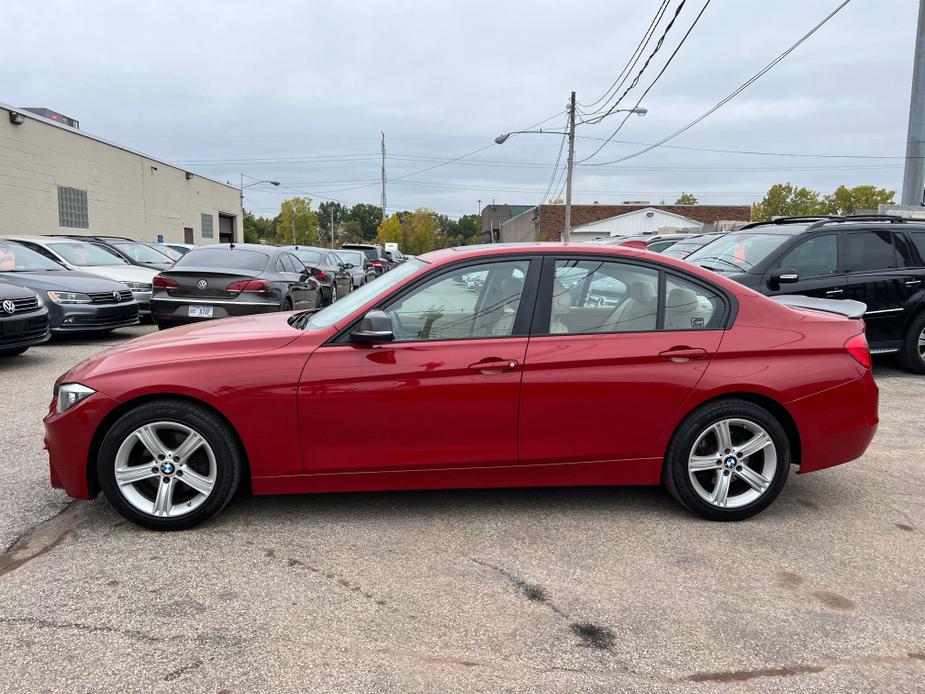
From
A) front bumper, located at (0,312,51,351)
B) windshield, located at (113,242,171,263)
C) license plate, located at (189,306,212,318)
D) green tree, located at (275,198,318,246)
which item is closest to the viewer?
front bumper, located at (0,312,51,351)

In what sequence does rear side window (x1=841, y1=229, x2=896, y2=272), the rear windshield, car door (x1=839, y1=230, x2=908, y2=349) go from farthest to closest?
the rear windshield
rear side window (x1=841, y1=229, x2=896, y2=272)
car door (x1=839, y1=230, x2=908, y2=349)

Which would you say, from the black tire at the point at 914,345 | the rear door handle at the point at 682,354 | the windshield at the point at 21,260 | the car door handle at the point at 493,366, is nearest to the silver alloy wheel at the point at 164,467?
the car door handle at the point at 493,366

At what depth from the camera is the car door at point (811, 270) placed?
779 centimetres

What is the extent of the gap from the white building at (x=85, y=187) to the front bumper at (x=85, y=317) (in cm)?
1499

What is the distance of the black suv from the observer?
7.86 m

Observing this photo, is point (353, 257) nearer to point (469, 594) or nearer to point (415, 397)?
point (415, 397)

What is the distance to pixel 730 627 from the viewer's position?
2.93 meters

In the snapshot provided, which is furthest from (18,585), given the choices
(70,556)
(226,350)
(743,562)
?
(743,562)

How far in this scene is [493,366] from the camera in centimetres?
374

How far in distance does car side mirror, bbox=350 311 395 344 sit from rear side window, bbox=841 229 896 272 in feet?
21.1

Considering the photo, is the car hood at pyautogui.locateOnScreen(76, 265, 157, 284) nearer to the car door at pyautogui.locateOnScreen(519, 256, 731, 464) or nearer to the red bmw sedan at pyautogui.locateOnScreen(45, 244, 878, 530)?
the red bmw sedan at pyautogui.locateOnScreen(45, 244, 878, 530)

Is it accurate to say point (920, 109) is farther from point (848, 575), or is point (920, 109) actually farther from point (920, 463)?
point (848, 575)

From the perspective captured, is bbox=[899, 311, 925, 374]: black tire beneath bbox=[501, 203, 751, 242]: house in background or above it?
beneath

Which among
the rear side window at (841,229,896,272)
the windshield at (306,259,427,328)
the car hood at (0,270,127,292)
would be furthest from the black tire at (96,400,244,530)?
the rear side window at (841,229,896,272)
